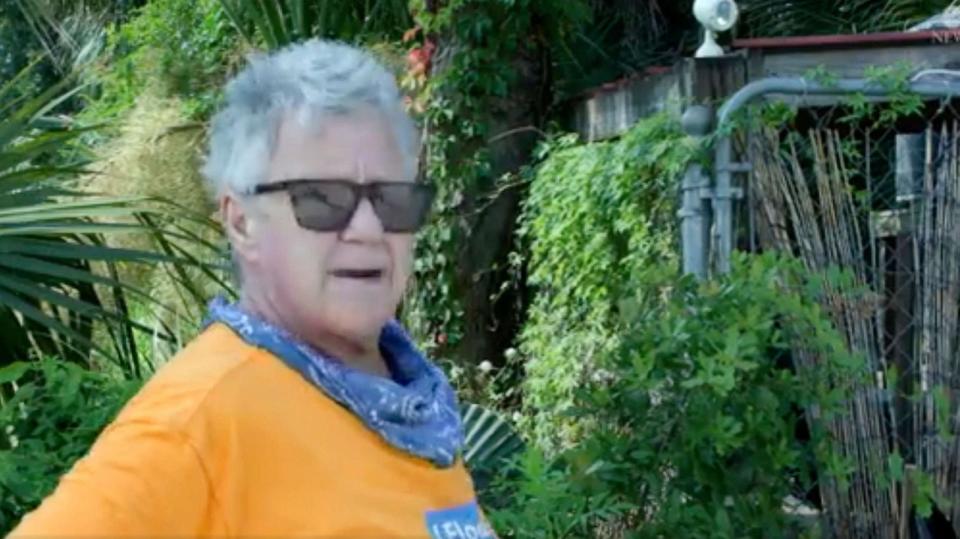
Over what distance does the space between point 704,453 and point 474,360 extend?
451 centimetres

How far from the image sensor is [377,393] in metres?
2.14

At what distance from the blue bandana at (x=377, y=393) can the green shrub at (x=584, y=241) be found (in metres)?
2.87

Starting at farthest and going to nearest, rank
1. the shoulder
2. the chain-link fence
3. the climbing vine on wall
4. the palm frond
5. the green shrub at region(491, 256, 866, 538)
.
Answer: the climbing vine on wall
the chain-link fence
the palm frond
the green shrub at region(491, 256, 866, 538)
the shoulder

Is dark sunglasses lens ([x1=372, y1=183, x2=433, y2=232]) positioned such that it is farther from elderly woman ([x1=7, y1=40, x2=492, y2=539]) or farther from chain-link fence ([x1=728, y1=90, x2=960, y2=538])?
chain-link fence ([x1=728, y1=90, x2=960, y2=538])

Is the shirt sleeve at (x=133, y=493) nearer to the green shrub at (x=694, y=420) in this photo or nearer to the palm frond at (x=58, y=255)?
the green shrub at (x=694, y=420)

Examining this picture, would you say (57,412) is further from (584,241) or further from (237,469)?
(584,241)

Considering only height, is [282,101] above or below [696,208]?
above

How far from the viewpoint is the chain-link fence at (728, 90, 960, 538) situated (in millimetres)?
4707

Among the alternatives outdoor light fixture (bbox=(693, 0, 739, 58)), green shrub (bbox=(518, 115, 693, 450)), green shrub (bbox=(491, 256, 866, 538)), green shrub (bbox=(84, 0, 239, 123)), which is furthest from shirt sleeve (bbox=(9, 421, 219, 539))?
green shrub (bbox=(84, 0, 239, 123))

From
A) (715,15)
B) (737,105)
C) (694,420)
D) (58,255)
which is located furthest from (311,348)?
(715,15)

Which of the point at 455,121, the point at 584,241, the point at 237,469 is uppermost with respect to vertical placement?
the point at 237,469

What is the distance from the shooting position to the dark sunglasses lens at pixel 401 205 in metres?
2.17

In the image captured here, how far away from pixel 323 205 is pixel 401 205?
119 mm

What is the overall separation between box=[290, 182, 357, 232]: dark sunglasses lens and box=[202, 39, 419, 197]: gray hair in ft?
0.19
